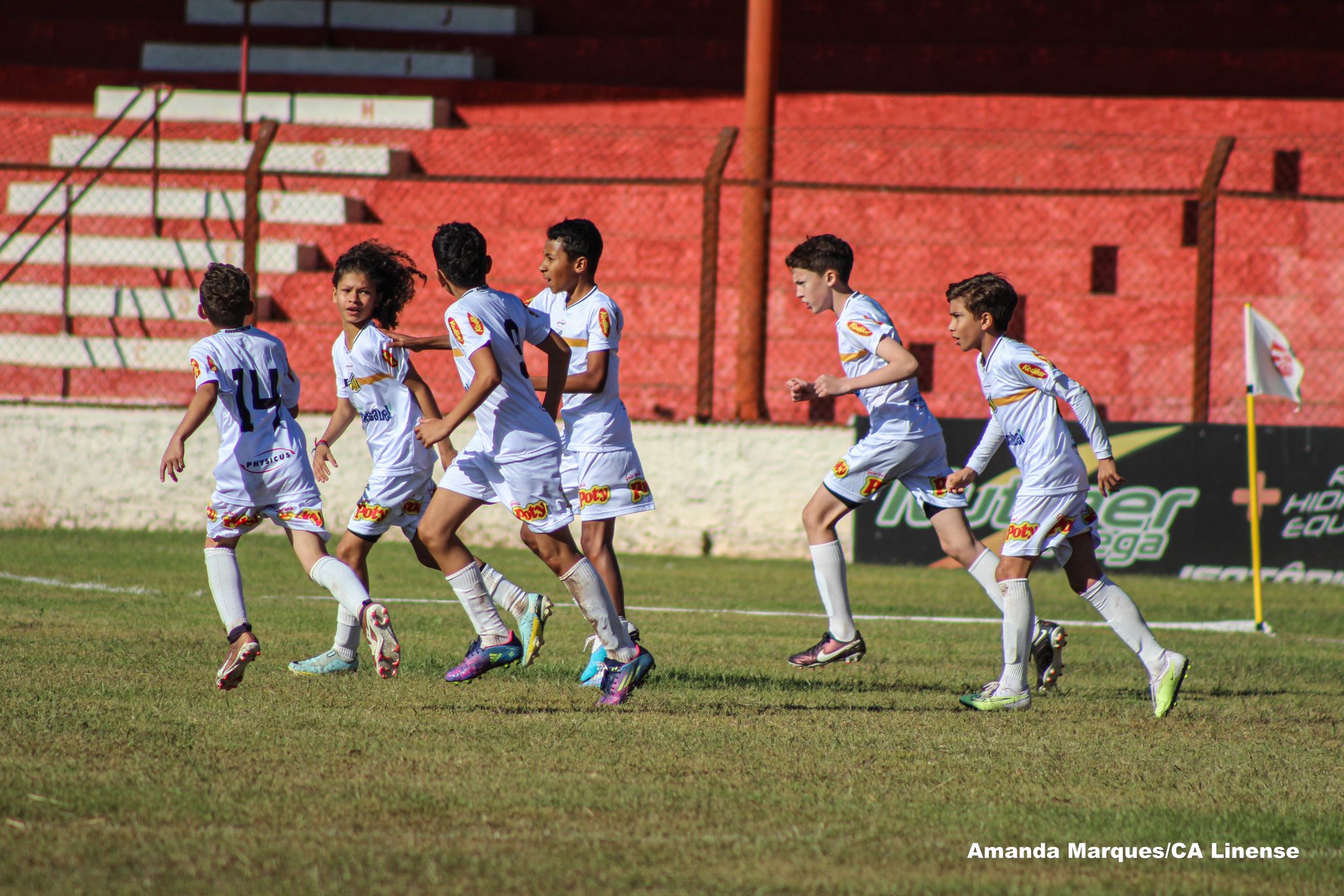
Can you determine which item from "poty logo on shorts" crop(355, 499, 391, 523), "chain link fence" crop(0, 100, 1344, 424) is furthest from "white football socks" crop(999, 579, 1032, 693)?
"chain link fence" crop(0, 100, 1344, 424)

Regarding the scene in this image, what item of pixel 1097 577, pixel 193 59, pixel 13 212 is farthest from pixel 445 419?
pixel 193 59

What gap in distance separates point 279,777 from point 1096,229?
14.5 m

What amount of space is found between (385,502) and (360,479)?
6.71 m

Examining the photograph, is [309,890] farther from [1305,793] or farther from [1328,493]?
[1328,493]

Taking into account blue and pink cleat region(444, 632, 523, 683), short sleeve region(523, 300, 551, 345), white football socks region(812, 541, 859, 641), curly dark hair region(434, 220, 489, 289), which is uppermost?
curly dark hair region(434, 220, 489, 289)

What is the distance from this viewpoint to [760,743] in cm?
541

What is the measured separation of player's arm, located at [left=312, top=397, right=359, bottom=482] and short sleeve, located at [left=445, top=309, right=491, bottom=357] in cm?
97

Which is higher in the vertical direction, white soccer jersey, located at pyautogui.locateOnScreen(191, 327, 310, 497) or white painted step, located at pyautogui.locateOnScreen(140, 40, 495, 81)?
white painted step, located at pyautogui.locateOnScreen(140, 40, 495, 81)

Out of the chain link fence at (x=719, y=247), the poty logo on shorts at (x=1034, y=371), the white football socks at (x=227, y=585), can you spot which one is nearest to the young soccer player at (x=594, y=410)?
the white football socks at (x=227, y=585)

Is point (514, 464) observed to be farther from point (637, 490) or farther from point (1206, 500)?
point (1206, 500)

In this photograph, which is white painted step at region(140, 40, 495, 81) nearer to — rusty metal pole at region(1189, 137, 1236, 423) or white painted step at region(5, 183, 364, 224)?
white painted step at region(5, 183, 364, 224)

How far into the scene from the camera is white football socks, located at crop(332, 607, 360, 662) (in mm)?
6469

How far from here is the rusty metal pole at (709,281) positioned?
13.2 m

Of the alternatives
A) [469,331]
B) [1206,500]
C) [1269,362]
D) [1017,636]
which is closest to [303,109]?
[1206,500]
